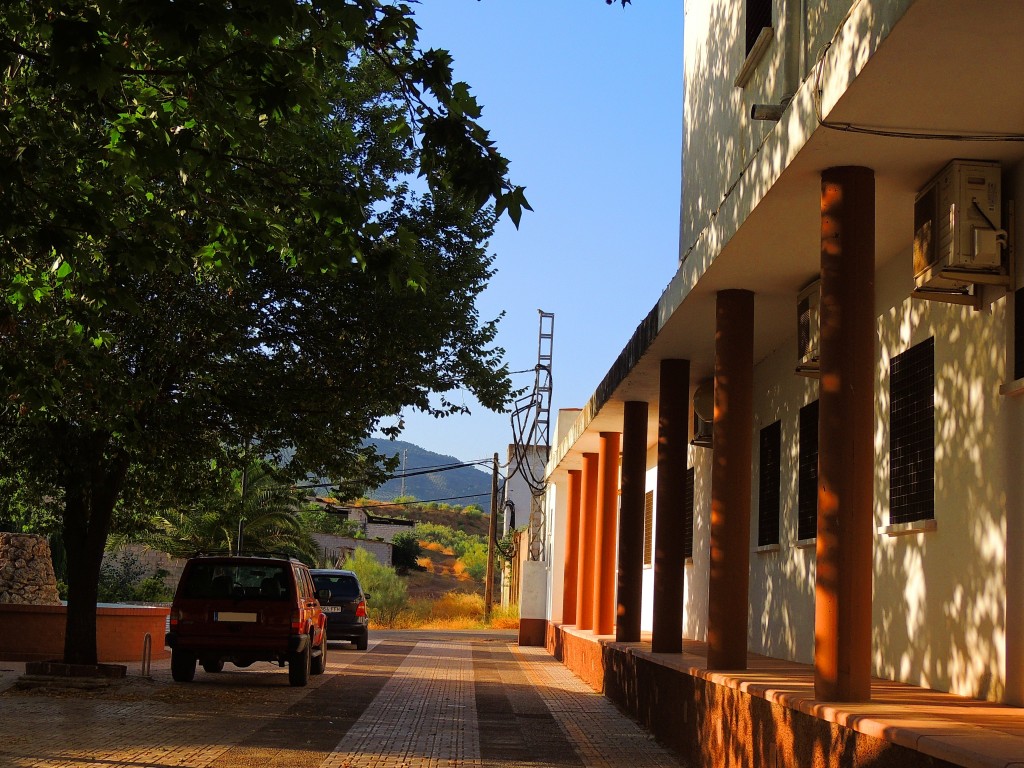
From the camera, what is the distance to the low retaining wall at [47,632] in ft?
65.3

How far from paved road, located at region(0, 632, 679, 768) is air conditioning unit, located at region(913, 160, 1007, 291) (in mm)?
4919

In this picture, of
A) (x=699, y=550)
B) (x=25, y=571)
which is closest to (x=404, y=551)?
(x=25, y=571)

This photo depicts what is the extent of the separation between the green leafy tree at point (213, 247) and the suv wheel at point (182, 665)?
121 centimetres

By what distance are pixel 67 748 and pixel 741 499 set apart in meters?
6.07

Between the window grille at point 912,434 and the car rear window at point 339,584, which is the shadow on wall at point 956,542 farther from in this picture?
the car rear window at point 339,584

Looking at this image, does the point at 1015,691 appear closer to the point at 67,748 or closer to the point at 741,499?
the point at 741,499

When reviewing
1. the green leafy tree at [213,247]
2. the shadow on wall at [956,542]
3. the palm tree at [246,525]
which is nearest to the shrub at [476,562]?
the palm tree at [246,525]

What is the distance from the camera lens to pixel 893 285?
432 inches

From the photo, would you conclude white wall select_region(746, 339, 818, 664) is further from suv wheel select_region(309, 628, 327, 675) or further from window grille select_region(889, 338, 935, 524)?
suv wheel select_region(309, 628, 327, 675)

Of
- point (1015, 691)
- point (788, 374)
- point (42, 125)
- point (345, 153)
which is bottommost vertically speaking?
point (1015, 691)

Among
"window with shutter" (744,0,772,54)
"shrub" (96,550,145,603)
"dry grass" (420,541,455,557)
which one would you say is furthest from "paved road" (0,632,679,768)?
"dry grass" (420,541,455,557)

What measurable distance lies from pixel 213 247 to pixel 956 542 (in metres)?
5.96

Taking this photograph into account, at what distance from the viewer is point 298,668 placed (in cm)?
1730

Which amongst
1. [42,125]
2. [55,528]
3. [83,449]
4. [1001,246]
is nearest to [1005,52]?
[1001,246]
